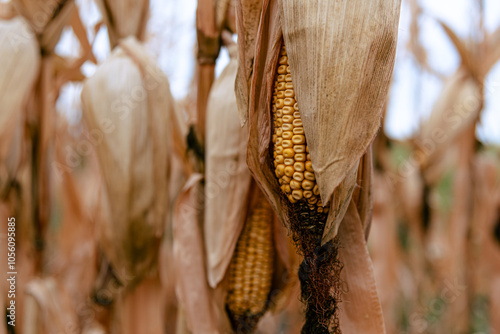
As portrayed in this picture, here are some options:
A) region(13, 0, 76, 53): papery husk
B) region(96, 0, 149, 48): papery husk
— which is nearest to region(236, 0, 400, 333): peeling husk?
region(96, 0, 149, 48): papery husk

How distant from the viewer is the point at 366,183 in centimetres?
60

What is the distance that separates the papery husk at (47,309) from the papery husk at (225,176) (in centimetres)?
53

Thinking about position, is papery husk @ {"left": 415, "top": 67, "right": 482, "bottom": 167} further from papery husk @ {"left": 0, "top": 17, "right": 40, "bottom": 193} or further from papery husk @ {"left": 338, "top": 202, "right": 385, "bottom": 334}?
papery husk @ {"left": 0, "top": 17, "right": 40, "bottom": 193}

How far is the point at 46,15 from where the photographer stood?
1088mm

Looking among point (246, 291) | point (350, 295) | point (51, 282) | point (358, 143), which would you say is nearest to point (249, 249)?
point (246, 291)

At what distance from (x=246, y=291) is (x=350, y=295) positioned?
183mm

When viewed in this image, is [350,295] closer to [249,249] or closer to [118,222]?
[249,249]

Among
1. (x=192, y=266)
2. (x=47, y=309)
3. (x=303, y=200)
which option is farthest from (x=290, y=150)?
(x=47, y=309)

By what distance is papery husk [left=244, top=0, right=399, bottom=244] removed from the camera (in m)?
0.49

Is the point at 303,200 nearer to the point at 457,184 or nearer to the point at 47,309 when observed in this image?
the point at 47,309

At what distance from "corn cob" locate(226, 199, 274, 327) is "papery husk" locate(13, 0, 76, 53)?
699 millimetres

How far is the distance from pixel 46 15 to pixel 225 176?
66 centimetres

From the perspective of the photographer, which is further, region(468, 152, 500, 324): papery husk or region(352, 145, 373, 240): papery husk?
region(468, 152, 500, 324): papery husk

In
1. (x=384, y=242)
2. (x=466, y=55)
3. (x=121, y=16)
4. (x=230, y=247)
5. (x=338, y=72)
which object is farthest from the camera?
Answer: (x=384, y=242)
